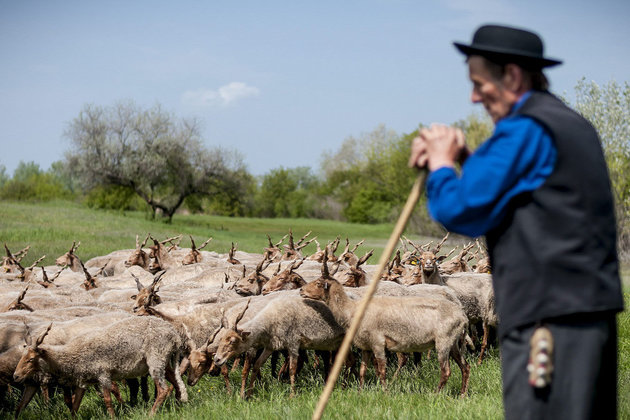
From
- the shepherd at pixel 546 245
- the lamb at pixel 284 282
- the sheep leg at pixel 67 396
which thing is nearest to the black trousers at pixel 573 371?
the shepherd at pixel 546 245

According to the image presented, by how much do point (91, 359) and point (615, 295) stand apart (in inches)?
269

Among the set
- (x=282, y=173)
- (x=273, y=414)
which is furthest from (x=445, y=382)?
(x=282, y=173)

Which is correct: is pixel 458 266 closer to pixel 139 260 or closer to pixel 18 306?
pixel 139 260

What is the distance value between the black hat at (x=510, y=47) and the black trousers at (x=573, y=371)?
1163 millimetres

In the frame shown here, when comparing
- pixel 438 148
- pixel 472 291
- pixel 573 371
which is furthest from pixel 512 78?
pixel 472 291

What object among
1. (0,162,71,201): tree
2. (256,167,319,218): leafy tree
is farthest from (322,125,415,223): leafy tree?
(0,162,71,201): tree

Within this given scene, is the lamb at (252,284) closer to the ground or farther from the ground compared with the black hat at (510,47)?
closer to the ground

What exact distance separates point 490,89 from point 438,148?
37cm

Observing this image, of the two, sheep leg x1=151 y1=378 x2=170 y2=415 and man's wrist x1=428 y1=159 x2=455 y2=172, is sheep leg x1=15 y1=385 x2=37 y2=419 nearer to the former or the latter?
sheep leg x1=151 y1=378 x2=170 y2=415

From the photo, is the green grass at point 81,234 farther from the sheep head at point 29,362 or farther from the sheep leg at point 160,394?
the sheep leg at point 160,394

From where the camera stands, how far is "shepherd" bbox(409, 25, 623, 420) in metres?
2.93

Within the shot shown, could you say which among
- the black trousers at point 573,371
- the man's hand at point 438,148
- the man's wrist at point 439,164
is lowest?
the black trousers at point 573,371

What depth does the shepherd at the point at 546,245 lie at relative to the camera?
9.61 ft

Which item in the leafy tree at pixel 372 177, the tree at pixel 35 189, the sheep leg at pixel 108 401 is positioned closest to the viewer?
the sheep leg at pixel 108 401
